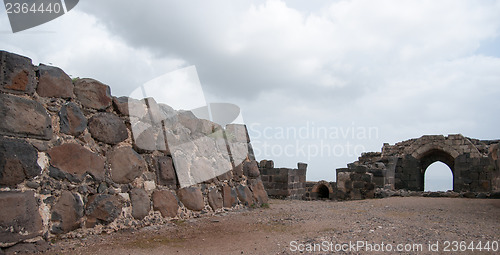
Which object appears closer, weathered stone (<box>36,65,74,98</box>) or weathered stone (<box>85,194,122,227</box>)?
weathered stone (<box>36,65,74,98</box>)

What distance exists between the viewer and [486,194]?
945cm

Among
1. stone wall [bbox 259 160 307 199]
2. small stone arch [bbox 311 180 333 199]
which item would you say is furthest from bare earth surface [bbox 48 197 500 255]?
small stone arch [bbox 311 180 333 199]

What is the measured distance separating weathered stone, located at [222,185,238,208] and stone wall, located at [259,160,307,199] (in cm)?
676

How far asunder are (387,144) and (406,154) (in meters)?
2.19

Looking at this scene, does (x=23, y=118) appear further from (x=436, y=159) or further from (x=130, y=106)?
(x=436, y=159)

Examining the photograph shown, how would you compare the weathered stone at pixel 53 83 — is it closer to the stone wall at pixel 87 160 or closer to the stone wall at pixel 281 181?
the stone wall at pixel 87 160

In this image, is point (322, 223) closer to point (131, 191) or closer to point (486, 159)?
point (131, 191)

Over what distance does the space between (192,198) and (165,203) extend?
53 cm

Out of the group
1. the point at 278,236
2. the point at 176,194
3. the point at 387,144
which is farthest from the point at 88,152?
the point at 387,144

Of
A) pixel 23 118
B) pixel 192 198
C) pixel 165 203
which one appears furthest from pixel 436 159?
pixel 23 118

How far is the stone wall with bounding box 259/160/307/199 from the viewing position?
12.5m

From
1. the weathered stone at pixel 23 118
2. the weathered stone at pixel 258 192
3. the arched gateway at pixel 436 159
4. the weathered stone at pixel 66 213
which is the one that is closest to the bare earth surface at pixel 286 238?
the weathered stone at pixel 66 213

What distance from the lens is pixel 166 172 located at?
4.60m

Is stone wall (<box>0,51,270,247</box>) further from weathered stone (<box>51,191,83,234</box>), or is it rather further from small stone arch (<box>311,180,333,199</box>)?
small stone arch (<box>311,180,333,199</box>)
